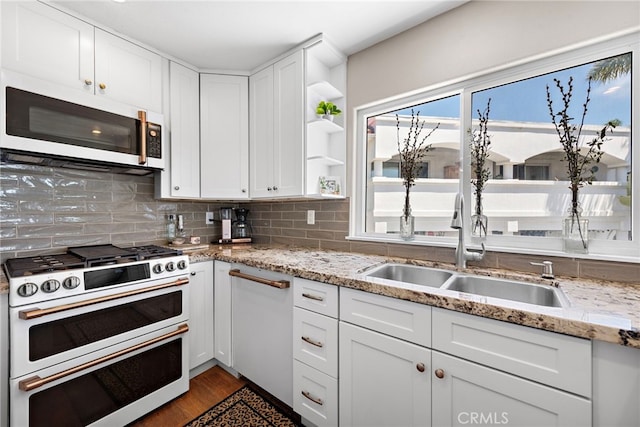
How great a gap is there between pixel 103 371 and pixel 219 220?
1.52 meters

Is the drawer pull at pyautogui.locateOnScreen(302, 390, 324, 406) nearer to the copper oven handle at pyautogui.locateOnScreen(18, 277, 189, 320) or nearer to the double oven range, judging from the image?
the double oven range

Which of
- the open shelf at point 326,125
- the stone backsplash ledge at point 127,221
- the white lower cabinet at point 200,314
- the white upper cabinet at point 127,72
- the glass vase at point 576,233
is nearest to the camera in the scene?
the glass vase at point 576,233

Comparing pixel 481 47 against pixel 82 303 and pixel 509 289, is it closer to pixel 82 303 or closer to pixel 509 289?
pixel 509 289

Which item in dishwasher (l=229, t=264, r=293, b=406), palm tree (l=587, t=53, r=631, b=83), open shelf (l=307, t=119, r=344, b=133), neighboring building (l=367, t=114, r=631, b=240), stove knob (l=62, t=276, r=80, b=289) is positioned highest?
palm tree (l=587, t=53, r=631, b=83)

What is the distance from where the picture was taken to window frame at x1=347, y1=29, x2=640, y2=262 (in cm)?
127

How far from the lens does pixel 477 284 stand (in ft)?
4.84

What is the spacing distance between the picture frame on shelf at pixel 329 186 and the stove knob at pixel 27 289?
1631 millimetres

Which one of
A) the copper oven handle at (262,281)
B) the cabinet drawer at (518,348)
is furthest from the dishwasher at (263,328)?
the cabinet drawer at (518,348)

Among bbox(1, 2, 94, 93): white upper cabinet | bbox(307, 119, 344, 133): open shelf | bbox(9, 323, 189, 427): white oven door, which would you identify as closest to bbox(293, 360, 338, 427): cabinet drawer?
bbox(9, 323, 189, 427): white oven door

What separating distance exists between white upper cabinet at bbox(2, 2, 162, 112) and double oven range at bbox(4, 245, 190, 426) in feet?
3.41

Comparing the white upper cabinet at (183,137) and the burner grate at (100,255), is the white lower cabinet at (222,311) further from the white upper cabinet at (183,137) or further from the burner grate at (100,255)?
the white upper cabinet at (183,137)

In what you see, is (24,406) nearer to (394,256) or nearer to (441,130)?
(394,256)

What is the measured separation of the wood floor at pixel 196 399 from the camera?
5.31 feet

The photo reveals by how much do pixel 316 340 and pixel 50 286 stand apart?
4.17ft
